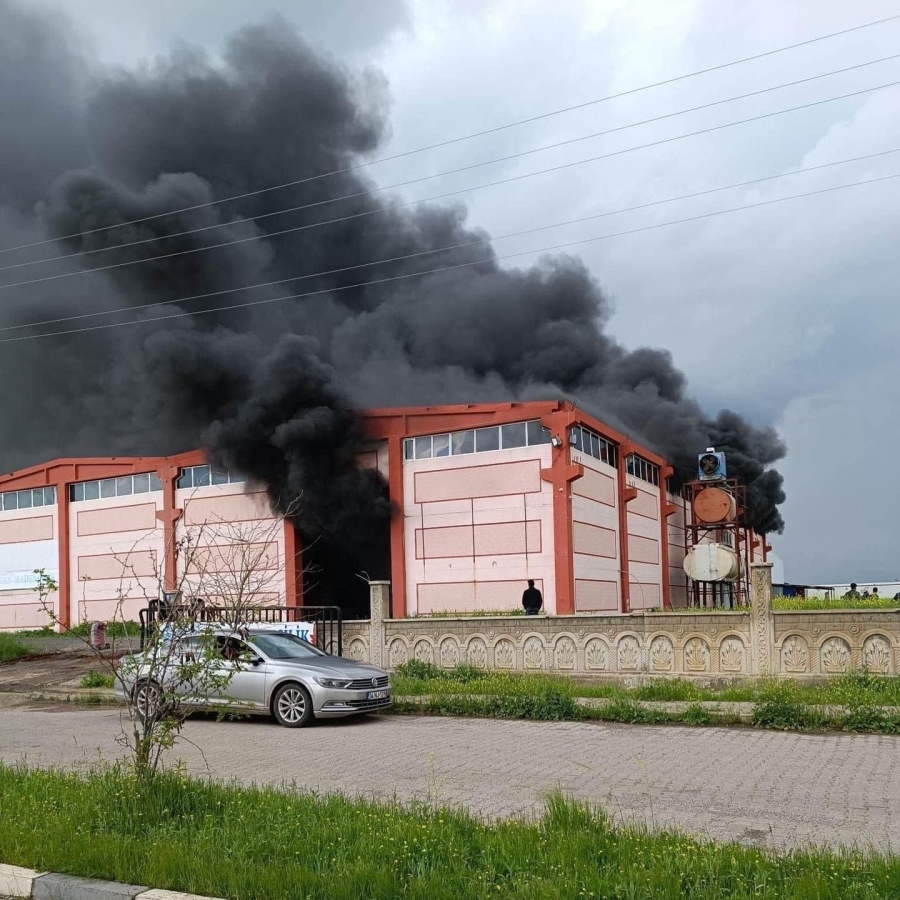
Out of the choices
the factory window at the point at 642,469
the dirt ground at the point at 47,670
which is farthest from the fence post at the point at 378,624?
the factory window at the point at 642,469

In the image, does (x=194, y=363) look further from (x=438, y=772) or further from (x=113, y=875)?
(x=113, y=875)

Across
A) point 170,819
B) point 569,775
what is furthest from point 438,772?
point 170,819

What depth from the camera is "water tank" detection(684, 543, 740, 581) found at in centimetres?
3209

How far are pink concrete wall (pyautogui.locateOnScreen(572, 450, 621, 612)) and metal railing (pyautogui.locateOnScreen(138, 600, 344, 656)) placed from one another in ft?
30.6

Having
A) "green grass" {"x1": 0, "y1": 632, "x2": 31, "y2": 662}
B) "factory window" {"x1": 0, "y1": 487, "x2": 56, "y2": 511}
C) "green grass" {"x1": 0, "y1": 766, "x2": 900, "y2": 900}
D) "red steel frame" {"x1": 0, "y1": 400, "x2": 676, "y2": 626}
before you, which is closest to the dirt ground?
"green grass" {"x1": 0, "y1": 632, "x2": 31, "y2": 662}

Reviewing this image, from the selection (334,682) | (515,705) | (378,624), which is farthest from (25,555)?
(515,705)

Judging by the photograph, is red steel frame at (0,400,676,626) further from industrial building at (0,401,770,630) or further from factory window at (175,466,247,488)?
factory window at (175,466,247,488)

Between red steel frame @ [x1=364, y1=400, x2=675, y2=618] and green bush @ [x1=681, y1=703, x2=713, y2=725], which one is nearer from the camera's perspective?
green bush @ [x1=681, y1=703, x2=713, y2=725]

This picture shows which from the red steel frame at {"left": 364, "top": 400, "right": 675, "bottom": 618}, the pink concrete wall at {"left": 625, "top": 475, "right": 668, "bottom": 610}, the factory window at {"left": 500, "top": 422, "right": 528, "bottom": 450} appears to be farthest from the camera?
the pink concrete wall at {"left": 625, "top": 475, "right": 668, "bottom": 610}

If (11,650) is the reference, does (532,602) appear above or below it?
above

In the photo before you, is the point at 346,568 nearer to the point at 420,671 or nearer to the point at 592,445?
the point at 592,445

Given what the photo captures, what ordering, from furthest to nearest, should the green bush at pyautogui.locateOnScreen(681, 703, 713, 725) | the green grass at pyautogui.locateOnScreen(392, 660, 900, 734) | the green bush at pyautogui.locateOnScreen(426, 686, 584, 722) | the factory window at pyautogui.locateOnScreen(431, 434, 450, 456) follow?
the factory window at pyautogui.locateOnScreen(431, 434, 450, 456)
the green bush at pyautogui.locateOnScreen(426, 686, 584, 722)
the green bush at pyautogui.locateOnScreen(681, 703, 713, 725)
the green grass at pyautogui.locateOnScreen(392, 660, 900, 734)

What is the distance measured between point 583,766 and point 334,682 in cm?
479

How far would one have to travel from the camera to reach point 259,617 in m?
18.6
